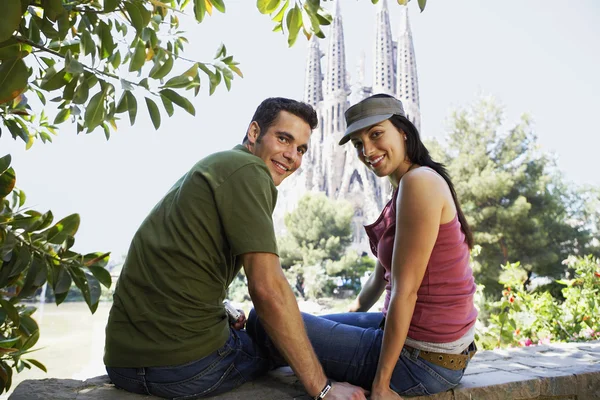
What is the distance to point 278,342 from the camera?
1155mm

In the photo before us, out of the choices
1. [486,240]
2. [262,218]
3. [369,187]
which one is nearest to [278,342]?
[262,218]

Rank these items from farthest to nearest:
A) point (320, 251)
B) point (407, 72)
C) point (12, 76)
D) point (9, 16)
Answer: point (407, 72), point (320, 251), point (12, 76), point (9, 16)

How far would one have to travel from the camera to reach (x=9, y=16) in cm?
63

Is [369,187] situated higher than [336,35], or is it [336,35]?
[336,35]

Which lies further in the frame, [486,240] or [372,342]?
[486,240]

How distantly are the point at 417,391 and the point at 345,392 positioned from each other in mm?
236

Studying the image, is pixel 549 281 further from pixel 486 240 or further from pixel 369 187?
pixel 369 187

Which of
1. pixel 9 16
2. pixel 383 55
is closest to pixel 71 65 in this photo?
pixel 9 16

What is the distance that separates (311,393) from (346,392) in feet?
0.30

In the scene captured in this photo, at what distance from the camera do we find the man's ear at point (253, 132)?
1482mm

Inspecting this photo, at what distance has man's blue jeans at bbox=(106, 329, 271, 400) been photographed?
1.21 meters

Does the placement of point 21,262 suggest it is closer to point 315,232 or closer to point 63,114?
point 63,114

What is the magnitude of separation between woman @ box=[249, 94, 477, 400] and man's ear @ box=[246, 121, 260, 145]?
0.28 meters

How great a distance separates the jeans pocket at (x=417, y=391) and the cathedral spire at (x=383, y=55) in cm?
4060
